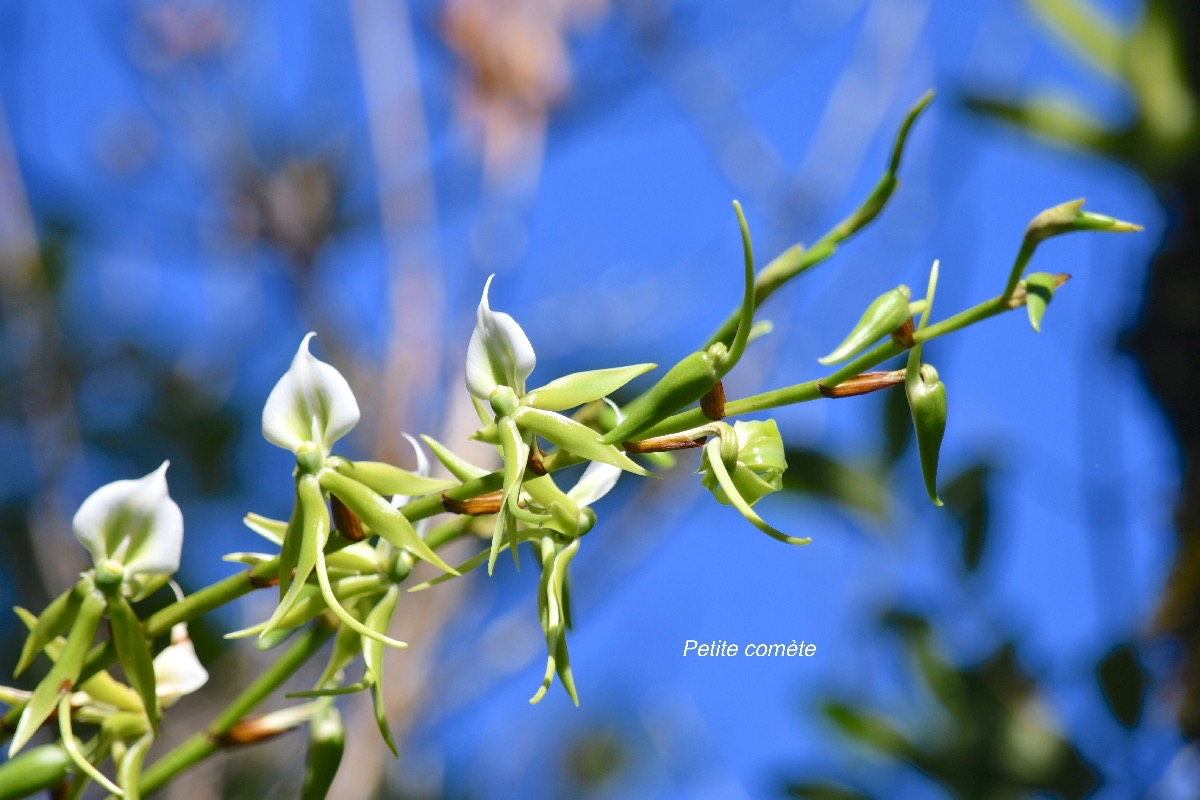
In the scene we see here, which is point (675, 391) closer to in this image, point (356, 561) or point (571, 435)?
point (571, 435)

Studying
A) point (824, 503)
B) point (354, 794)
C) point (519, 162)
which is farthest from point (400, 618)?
point (519, 162)

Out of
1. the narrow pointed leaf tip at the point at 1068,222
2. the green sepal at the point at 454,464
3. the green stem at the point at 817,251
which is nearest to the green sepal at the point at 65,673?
the green sepal at the point at 454,464

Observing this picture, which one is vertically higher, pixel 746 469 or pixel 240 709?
pixel 746 469

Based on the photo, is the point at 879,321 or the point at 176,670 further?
the point at 176,670

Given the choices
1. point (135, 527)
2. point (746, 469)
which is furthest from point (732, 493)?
point (135, 527)

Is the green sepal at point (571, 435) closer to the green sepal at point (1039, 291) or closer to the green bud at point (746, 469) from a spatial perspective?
the green bud at point (746, 469)
